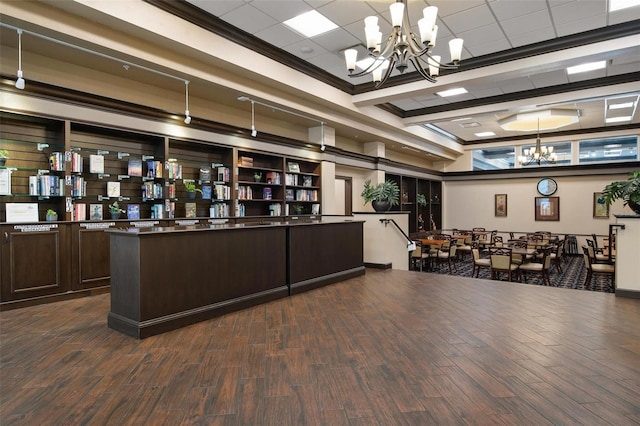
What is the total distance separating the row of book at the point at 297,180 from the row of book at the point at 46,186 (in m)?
4.47

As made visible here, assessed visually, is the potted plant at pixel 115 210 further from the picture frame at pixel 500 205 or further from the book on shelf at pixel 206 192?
the picture frame at pixel 500 205

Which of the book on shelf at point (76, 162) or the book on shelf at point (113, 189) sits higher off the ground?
the book on shelf at point (76, 162)

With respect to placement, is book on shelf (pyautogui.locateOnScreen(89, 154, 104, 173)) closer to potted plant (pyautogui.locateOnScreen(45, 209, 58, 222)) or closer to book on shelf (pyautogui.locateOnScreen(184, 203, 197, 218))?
potted plant (pyautogui.locateOnScreen(45, 209, 58, 222))

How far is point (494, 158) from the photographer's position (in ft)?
49.5

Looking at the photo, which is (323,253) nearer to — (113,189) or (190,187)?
(190,187)

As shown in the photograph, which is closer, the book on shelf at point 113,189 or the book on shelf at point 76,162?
the book on shelf at point 76,162

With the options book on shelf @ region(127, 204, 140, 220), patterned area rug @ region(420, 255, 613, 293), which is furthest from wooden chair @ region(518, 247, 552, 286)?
book on shelf @ region(127, 204, 140, 220)

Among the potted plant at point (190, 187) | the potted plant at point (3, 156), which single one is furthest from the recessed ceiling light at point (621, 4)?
the potted plant at point (3, 156)

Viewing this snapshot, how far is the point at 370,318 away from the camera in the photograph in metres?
4.12

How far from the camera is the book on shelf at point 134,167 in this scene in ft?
19.5

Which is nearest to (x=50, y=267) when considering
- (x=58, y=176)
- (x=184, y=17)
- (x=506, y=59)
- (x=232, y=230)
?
(x=58, y=176)

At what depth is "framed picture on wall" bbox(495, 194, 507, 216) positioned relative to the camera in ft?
48.2

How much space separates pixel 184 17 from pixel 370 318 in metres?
4.77

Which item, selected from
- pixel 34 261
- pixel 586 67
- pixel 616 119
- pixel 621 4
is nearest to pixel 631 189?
pixel 621 4
